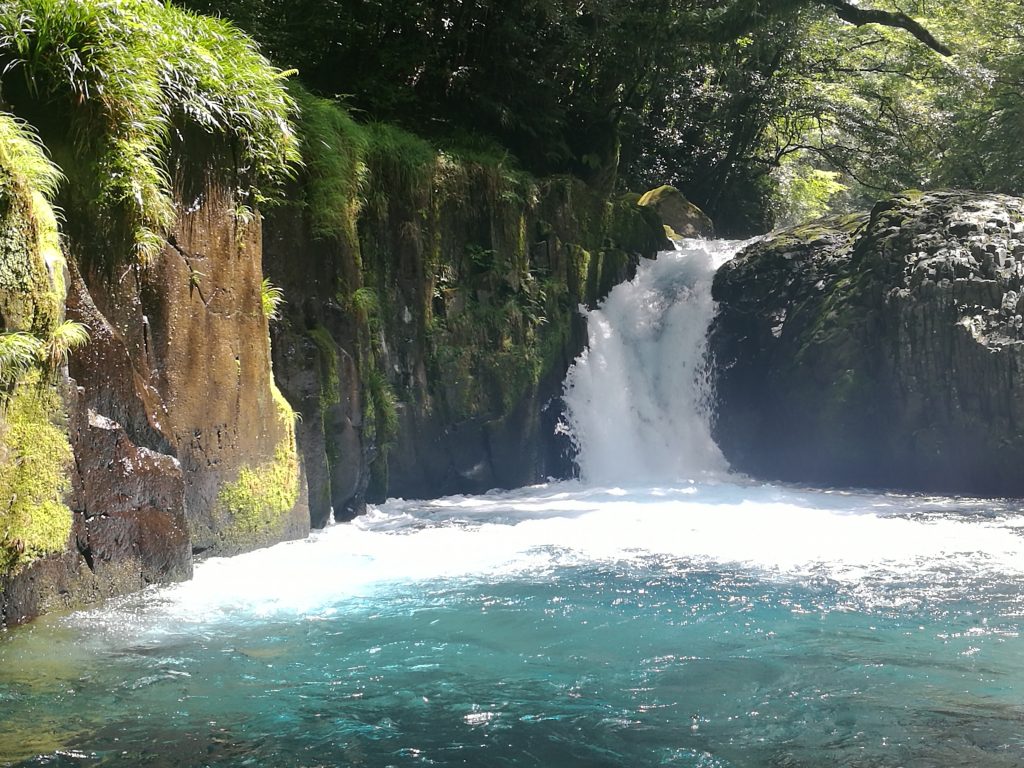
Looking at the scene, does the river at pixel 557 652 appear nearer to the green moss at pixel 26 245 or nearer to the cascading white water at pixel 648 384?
the green moss at pixel 26 245

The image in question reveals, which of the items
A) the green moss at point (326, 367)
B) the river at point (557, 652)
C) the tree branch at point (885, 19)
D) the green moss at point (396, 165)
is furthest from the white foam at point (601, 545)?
the tree branch at point (885, 19)

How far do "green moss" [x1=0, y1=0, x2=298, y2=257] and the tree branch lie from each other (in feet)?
46.7

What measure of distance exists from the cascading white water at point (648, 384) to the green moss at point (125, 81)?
8.34 metres

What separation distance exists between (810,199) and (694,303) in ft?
40.2

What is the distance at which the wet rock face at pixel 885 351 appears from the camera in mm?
13516

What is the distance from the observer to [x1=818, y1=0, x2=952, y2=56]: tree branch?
774 inches

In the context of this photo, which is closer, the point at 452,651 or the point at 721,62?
the point at 452,651

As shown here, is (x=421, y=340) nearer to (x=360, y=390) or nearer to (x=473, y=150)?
(x=360, y=390)

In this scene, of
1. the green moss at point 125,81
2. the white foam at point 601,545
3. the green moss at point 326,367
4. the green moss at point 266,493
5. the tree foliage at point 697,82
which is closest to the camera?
the green moss at point 125,81

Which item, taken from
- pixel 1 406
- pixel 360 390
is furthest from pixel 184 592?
pixel 360 390

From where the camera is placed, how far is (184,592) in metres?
7.24

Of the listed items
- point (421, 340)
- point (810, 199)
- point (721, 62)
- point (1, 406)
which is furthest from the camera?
point (810, 199)

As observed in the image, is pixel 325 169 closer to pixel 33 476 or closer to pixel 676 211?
pixel 33 476

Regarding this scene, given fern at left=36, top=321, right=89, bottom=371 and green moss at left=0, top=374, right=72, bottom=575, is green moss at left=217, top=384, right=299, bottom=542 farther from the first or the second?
fern at left=36, top=321, right=89, bottom=371
